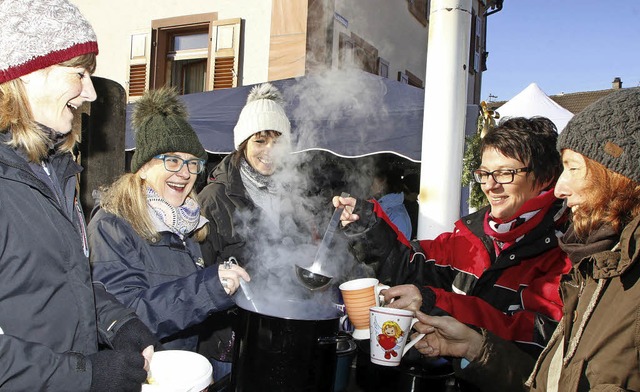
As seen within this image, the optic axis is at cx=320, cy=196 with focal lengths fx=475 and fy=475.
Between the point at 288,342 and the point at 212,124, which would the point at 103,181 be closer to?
the point at 288,342

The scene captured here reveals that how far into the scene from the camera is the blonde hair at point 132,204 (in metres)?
2.02

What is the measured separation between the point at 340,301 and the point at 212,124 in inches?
149

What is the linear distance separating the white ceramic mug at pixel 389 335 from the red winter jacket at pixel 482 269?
Result: 0.90 feet

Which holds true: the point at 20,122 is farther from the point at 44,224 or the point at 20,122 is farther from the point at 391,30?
the point at 391,30

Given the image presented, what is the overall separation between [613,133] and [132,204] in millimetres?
1827

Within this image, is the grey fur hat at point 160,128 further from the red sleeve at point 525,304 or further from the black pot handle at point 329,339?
the red sleeve at point 525,304

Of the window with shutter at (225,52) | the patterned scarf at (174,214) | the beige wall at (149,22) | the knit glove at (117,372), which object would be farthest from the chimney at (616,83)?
the knit glove at (117,372)

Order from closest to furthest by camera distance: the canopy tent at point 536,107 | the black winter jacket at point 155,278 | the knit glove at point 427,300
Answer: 1. the black winter jacket at point 155,278
2. the knit glove at point 427,300
3. the canopy tent at point 536,107

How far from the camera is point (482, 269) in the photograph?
7.45ft

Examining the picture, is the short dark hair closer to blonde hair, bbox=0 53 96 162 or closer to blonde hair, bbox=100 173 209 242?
blonde hair, bbox=100 173 209 242

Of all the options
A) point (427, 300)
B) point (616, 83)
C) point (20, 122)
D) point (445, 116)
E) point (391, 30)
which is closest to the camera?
point (20, 122)

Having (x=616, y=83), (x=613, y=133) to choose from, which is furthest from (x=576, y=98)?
(x=613, y=133)

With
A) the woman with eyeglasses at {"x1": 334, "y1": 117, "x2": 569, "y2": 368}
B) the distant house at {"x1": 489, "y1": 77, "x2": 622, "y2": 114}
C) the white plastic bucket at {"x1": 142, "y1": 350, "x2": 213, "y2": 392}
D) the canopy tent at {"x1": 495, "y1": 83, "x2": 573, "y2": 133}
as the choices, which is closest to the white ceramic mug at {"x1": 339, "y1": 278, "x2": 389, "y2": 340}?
the woman with eyeglasses at {"x1": 334, "y1": 117, "x2": 569, "y2": 368}

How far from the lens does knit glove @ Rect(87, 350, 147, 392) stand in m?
1.24
